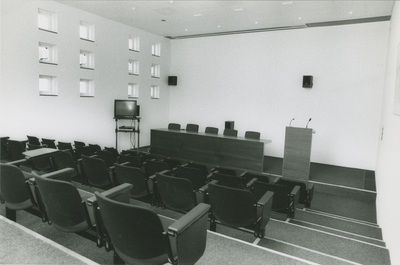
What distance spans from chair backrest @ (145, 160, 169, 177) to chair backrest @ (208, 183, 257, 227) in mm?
1572

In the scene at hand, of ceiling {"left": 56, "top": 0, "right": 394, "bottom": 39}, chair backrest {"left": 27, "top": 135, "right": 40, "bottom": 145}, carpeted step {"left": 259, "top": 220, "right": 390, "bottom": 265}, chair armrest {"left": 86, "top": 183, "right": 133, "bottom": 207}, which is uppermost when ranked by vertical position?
ceiling {"left": 56, "top": 0, "right": 394, "bottom": 39}

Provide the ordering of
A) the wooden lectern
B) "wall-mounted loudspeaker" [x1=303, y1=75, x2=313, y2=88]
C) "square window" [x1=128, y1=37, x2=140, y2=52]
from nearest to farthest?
the wooden lectern → "wall-mounted loudspeaker" [x1=303, y1=75, x2=313, y2=88] → "square window" [x1=128, y1=37, x2=140, y2=52]

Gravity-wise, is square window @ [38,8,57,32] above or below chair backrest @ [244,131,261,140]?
above

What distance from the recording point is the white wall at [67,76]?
262 inches

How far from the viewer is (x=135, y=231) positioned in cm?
188

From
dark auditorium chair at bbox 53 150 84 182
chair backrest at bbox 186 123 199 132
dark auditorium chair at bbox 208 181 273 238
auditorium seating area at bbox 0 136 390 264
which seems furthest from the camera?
chair backrest at bbox 186 123 199 132

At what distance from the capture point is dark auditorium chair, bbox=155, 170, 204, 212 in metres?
3.45

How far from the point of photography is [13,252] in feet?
7.24

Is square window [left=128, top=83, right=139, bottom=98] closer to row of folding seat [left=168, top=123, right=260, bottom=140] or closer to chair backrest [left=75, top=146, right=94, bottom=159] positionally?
row of folding seat [left=168, top=123, right=260, bottom=140]

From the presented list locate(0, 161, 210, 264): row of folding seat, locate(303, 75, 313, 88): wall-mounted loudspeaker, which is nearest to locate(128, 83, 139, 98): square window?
locate(303, 75, 313, 88): wall-mounted loudspeaker

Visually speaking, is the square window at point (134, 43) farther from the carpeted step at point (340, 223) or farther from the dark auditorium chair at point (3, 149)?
the carpeted step at point (340, 223)

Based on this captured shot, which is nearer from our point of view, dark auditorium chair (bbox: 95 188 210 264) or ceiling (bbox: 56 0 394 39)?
dark auditorium chair (bbox: 95 188 210 264)

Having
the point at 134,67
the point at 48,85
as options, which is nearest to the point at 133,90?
the point at 134,67

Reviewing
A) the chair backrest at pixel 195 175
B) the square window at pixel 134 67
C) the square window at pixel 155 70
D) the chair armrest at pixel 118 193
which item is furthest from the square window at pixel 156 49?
the chair armrest at pixel 118 193
